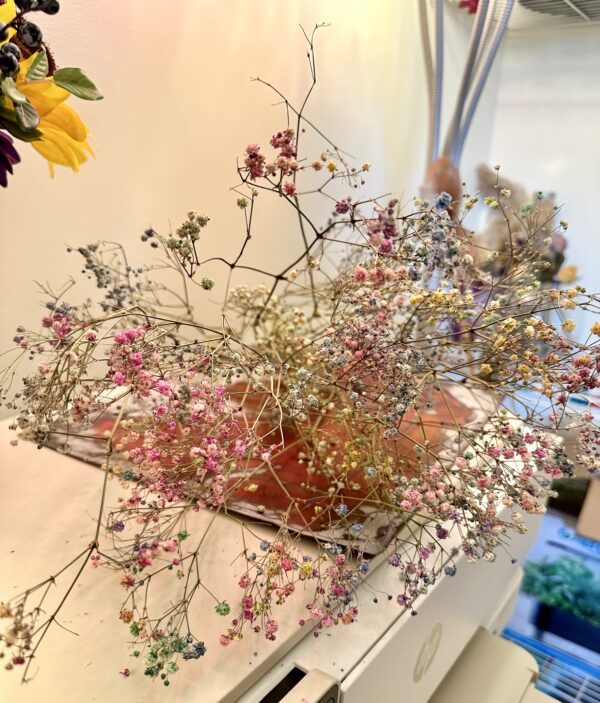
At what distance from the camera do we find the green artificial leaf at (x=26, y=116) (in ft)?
1.48

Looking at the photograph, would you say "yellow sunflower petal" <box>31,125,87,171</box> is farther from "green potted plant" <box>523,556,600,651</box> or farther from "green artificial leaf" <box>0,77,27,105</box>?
"green potted plant" <box>523,556,600,651</box>

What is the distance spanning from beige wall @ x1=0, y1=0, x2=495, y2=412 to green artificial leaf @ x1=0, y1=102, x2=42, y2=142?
0.43 metres

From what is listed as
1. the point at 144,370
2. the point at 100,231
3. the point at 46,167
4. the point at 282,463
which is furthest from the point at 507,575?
the point at 46,167

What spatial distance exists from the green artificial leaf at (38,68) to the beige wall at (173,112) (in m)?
0.43

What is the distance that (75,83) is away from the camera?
1.62 ft

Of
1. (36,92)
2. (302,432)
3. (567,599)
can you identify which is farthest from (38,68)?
(567,599)

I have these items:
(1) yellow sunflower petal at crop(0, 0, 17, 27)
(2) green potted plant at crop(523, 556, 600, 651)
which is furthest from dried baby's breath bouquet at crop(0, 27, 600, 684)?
(2) green potted plant at crop(523, 556, 600, 651)

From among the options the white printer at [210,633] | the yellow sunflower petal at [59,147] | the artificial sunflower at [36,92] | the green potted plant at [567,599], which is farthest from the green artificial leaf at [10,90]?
the green potted plant at [567,599]

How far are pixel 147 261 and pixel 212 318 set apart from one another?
221mm

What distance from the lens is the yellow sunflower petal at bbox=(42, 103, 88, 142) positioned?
0.55 meters

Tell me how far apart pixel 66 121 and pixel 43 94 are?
0.16ft

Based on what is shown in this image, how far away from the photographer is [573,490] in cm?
185

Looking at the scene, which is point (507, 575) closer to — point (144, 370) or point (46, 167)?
point (144, 370)

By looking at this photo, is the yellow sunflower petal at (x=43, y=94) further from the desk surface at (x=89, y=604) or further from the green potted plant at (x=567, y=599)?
the green potted plant at (x=567, y=599)
